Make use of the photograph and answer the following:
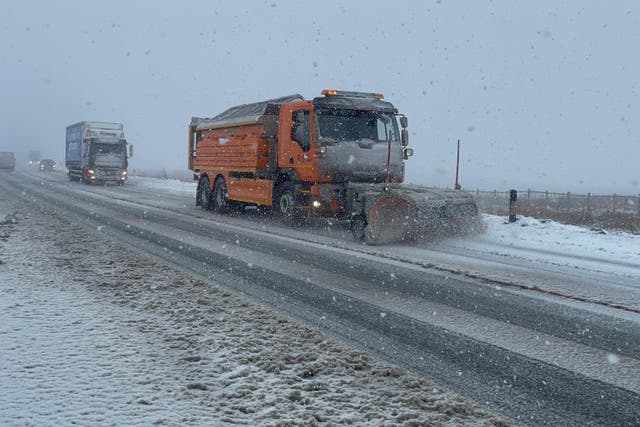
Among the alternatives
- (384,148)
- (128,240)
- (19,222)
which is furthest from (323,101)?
(19,222)

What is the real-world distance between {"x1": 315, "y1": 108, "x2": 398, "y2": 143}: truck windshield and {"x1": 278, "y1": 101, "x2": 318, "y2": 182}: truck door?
0.90ft

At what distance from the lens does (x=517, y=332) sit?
502cm

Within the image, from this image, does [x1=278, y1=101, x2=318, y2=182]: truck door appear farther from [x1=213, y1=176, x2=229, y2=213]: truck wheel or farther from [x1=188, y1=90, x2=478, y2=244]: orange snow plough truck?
[x1=213, y1=176, x2=229, y2=213]: truck wheel

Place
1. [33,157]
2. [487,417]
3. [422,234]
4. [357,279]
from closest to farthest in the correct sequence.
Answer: [487,417]
[357,279]
[422,234]
[33,157]

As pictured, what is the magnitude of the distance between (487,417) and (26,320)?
3906 millimetres

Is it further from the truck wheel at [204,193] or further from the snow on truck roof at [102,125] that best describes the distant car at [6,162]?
the truck wheel at [204,193]

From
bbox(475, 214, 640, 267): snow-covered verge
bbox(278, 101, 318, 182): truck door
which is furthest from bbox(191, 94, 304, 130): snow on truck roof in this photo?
bbox(475, 214, 640, 267): snow-covered verge

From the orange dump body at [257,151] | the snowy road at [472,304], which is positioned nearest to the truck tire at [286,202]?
the orange dump body at [257,151]

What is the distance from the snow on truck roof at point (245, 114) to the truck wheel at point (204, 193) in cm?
181

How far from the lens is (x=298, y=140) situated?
43.0ft

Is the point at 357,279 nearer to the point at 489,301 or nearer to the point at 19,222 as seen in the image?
the point at 489,301

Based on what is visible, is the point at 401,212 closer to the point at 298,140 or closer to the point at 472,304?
the point at 298,140

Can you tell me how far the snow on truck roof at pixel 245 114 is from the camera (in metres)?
15.0

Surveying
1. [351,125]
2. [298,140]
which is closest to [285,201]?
[298,140]
